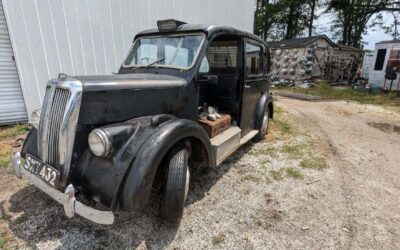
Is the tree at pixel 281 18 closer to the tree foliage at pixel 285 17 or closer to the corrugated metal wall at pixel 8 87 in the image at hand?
the tree foliage at pixel 285 17

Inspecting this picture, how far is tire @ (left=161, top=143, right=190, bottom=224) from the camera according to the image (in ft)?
7.82

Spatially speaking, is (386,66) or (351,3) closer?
(386,66)

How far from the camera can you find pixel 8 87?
213 inches

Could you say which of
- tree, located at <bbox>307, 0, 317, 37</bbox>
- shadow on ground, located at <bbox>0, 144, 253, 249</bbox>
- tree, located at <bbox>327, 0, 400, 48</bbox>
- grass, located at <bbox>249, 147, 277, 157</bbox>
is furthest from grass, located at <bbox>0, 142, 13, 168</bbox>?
tree, located at <bbox>307, 0, 317, 37</bbox>

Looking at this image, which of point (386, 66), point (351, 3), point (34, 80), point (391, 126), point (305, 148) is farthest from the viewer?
point (351, 3)

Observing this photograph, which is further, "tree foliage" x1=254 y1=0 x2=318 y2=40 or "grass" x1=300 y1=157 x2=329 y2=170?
"tree foliage" x1=254 y1=0 x2=318 y2=40

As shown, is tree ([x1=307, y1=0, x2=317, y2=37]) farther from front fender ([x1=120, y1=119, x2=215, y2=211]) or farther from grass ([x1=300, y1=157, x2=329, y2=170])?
front fender ([x1=120, y1=119, x2=215, y2=211])

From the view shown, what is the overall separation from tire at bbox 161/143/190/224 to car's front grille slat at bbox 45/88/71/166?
40.1 inches

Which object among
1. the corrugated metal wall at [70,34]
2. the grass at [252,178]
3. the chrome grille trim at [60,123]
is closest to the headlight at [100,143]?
the chrome grille trim at [60,123]

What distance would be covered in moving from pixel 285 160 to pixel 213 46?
91.0 inches

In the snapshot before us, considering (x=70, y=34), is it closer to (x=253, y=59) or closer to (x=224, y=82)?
(x=224, y=82)

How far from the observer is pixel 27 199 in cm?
296

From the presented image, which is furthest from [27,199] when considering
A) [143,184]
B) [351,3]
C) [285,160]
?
[351,3]

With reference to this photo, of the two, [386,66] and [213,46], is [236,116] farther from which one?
[386,66]
